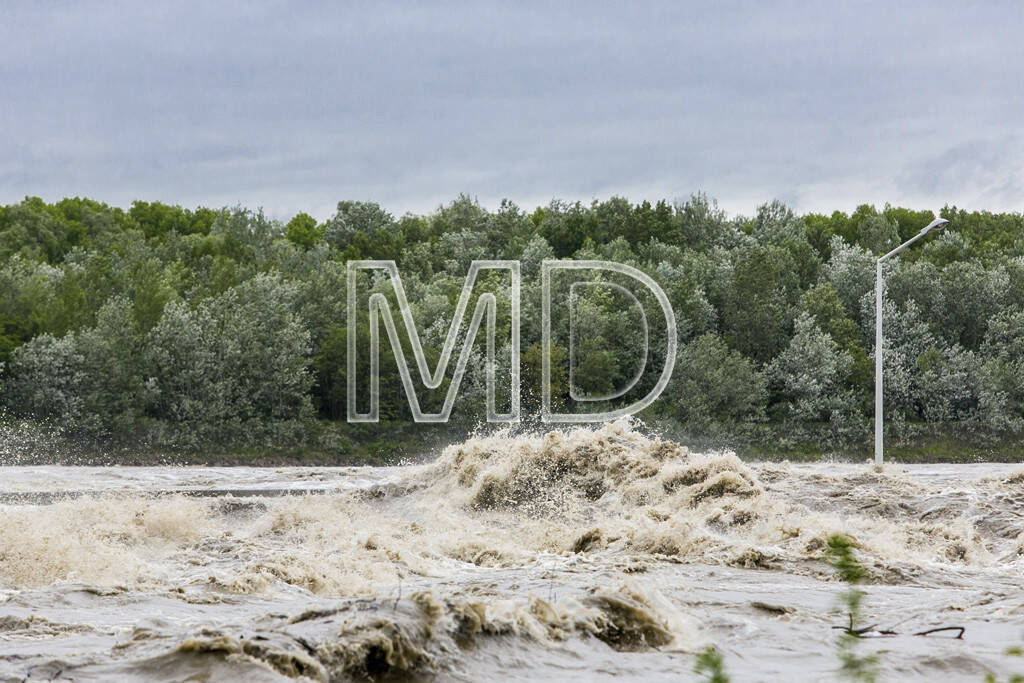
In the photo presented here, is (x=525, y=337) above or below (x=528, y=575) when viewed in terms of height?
above

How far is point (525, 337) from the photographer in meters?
58.0

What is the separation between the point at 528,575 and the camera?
12.2m

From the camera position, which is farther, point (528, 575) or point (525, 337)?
point (525, 337)

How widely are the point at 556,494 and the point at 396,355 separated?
36.4 m

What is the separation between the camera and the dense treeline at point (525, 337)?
2119 inches

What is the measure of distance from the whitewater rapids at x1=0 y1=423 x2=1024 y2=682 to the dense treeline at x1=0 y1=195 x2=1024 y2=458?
3239cm

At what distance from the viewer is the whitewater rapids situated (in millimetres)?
7402

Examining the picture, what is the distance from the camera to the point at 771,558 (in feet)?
43.3

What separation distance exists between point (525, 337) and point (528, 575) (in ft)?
151

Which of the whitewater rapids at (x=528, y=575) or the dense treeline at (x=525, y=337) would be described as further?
the dense treeline at (x=525, y=337)

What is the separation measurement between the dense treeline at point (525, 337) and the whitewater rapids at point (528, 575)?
3239 cm

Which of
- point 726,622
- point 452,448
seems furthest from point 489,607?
point 452,448

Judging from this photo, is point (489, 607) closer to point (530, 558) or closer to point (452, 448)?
point (530, 558)

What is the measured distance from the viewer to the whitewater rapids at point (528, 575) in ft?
24.3
